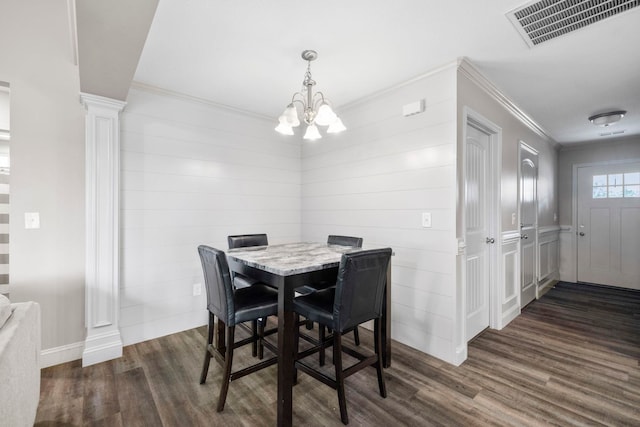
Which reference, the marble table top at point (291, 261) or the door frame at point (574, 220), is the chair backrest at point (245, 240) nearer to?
the marble table top at point (291, 261)

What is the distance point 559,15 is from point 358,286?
6.87 feet

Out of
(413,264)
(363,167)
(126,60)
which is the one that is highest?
(126,60)

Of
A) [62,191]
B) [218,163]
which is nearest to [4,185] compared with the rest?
[62,191]

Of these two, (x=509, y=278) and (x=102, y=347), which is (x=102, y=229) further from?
(x=509, y=278)

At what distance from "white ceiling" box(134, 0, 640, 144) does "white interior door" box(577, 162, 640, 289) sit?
6.99 feet

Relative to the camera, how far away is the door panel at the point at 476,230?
8.91 ft

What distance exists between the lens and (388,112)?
2.87 meters

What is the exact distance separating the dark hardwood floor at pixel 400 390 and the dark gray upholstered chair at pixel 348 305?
26 cm

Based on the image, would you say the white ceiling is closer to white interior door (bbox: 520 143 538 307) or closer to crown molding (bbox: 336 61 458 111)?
crown molding (bbox: 336 61 458 111)

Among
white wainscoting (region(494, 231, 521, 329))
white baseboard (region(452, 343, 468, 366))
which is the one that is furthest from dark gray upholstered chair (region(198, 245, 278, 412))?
white wainscoting (region(494, 231, 521, 329))

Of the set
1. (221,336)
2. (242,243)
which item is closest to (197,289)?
(242,243)

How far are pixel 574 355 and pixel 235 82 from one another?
13.0 feet

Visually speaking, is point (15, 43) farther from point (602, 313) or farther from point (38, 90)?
point (602, 313)

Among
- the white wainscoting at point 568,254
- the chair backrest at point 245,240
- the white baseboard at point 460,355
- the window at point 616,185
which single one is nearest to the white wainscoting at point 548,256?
the white wainscoting at point 568,254
